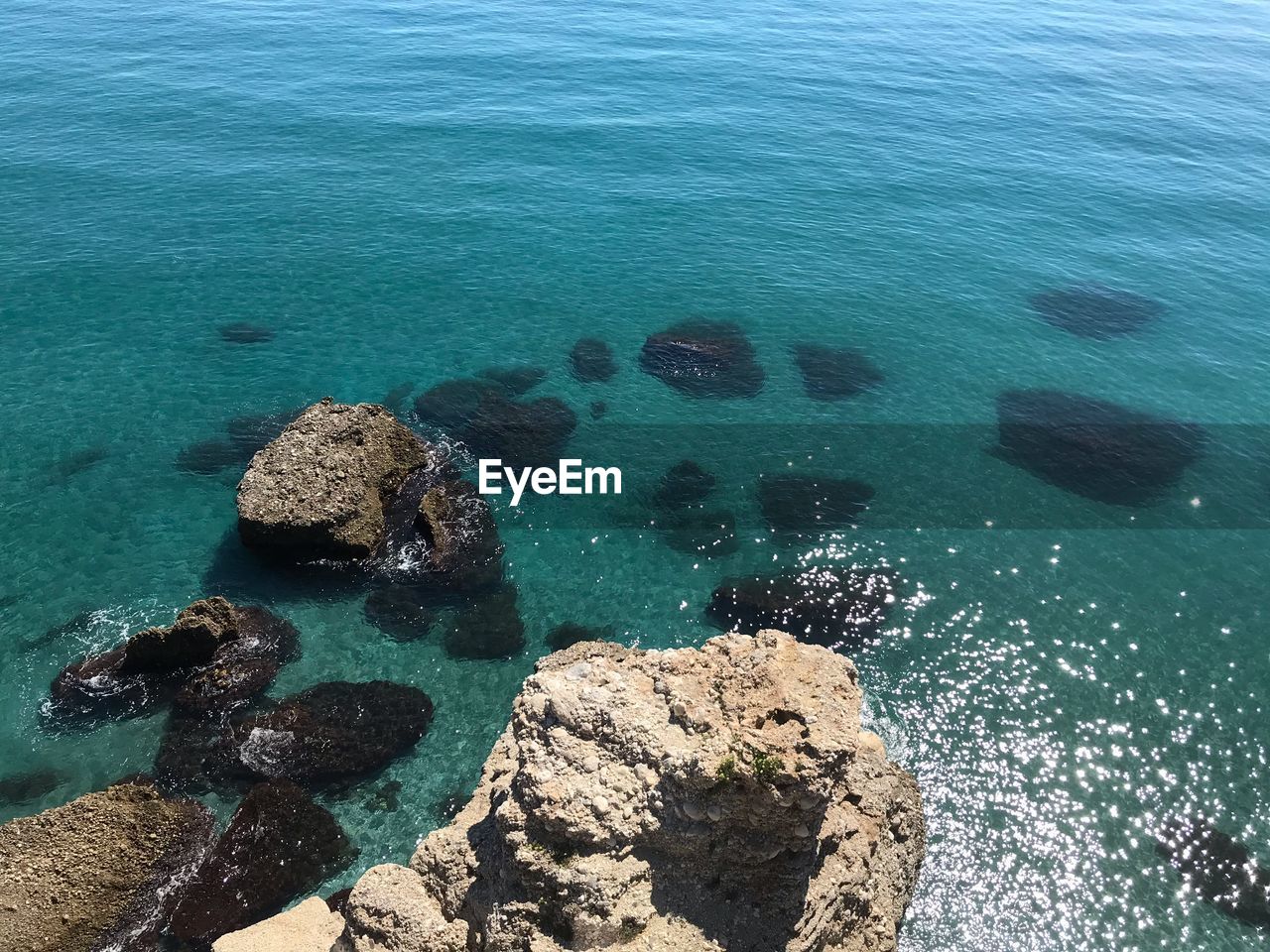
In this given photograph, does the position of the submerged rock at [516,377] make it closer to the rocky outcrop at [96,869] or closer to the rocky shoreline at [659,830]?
the rocky outcrop at [96,869]

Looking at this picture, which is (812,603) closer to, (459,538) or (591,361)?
(459,538)

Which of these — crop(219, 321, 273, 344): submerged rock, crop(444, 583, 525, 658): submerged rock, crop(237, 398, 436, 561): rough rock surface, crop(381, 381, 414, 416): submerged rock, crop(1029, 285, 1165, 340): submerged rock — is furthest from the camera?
crop(1029, 285, 1165, 340): submerged rock

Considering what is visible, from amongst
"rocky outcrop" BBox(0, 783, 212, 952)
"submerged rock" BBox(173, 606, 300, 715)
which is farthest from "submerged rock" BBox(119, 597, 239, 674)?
"rocky outcrop" BBox(0, 783, 212, 952)

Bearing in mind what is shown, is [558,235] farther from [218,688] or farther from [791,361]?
[218,688]

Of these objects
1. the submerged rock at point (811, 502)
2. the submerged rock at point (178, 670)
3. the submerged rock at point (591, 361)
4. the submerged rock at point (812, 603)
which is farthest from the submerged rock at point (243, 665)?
the submerged rock at point (591, 361)

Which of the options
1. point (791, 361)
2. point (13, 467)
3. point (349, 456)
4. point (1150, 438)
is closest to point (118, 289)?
point (13, 467)

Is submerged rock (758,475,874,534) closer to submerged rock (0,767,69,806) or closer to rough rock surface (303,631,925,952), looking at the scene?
rough rock surface (303,631,925,952)
